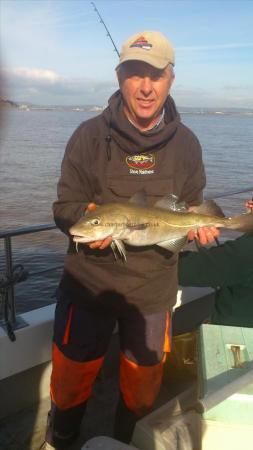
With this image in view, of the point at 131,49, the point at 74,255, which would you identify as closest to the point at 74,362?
the point at 74,255

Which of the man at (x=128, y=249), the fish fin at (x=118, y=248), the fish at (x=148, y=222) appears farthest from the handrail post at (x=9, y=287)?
the fish fin at (x=118, y=248)

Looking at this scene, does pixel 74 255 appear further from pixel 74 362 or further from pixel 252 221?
pixel 252 221

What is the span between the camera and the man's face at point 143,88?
2.98 m

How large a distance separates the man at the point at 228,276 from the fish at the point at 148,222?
0.40 metres

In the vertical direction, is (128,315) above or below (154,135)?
below

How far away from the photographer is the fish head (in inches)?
115

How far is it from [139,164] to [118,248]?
62cm

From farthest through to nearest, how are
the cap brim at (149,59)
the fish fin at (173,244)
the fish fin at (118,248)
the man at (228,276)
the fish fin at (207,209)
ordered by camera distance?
the man at (228,276)
the fish fin at (207,209)
the fish fin at (173,244)
the fish fin at (118,248)
the cap brim at (149,59)

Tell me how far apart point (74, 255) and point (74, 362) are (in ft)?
2.58

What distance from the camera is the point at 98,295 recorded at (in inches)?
121

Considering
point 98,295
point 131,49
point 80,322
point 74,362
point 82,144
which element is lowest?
point 74,362

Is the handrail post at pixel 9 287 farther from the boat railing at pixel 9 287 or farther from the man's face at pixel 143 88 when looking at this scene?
the man's face at pixel 143 88

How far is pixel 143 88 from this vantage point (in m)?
2.96

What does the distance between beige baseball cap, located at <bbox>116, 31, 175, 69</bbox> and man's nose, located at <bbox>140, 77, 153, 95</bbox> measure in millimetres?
109
